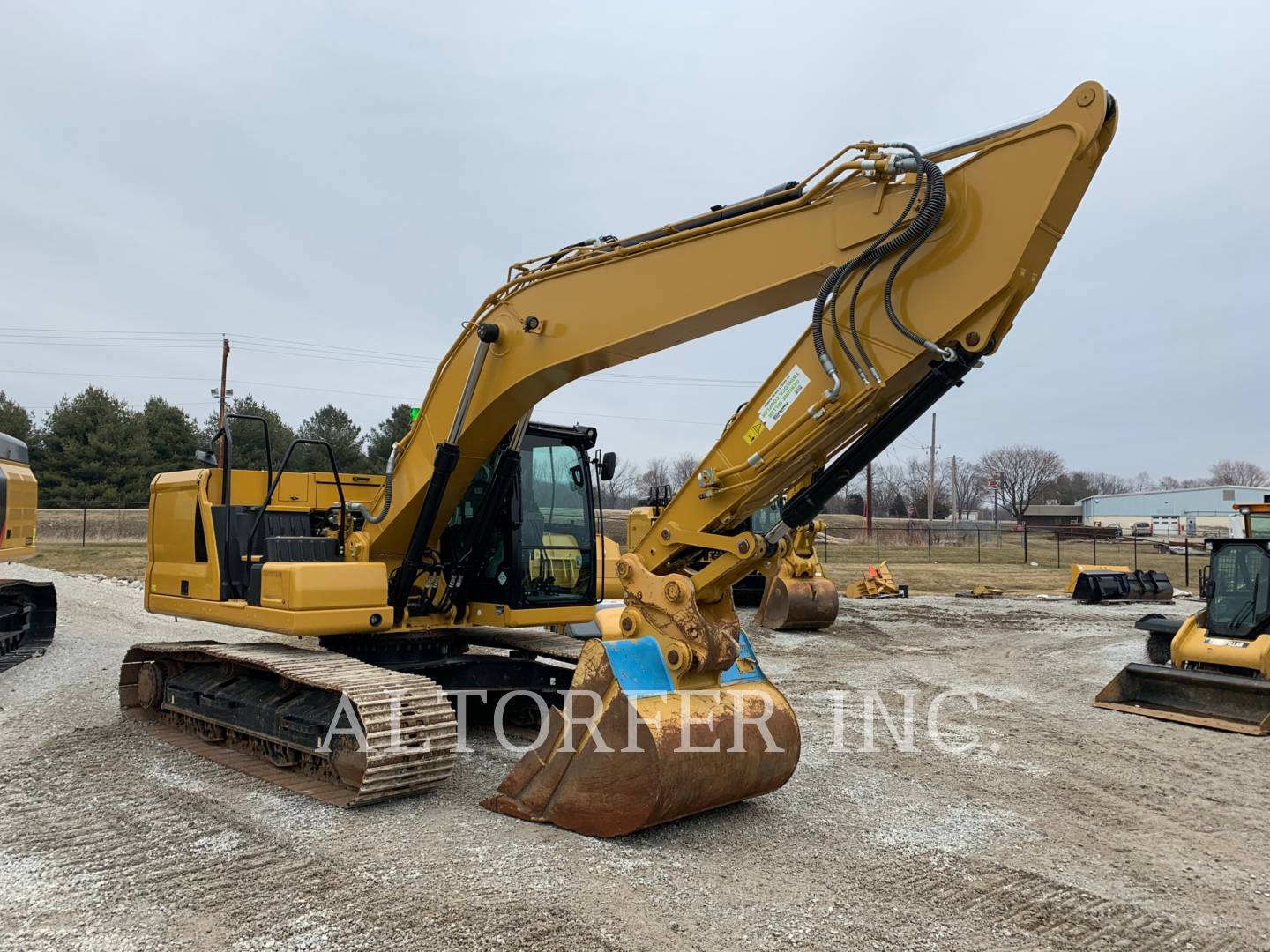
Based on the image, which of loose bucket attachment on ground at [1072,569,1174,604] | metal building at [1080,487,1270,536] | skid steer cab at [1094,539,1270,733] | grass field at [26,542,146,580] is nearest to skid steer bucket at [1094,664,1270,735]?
skid steer cab at [1094,539,1270,733]

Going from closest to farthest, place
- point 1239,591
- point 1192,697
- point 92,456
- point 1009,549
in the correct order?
1. point 1192,697
2. point 1239,591
3. point 92,456
4. point 1009,549

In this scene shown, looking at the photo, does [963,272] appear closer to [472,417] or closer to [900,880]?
[900,880]

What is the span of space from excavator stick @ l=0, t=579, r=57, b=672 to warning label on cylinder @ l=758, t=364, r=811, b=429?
30.7ft

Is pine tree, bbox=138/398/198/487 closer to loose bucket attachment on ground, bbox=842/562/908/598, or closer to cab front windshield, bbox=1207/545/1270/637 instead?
loose bucket attachment on ground, bbox=842/562/908/598

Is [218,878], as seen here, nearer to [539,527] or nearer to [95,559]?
[539,527]

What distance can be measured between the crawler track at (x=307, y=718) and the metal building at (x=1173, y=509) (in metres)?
66.0

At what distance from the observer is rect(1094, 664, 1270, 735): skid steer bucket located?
8758mm

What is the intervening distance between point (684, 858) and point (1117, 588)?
65.8 ft

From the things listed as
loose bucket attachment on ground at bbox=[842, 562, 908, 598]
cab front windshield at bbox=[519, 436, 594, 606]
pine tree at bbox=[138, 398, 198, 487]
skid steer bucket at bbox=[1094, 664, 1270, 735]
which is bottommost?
skid steer bucket at bbox=[1094, 664, 1270, 735]

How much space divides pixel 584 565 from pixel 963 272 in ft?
13.2

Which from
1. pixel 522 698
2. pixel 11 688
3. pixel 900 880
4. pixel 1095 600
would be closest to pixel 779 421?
pixel 900 880

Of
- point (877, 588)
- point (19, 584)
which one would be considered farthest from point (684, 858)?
point (877, 588)

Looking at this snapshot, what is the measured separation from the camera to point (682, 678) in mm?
5160

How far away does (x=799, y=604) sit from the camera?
15.5 metres
